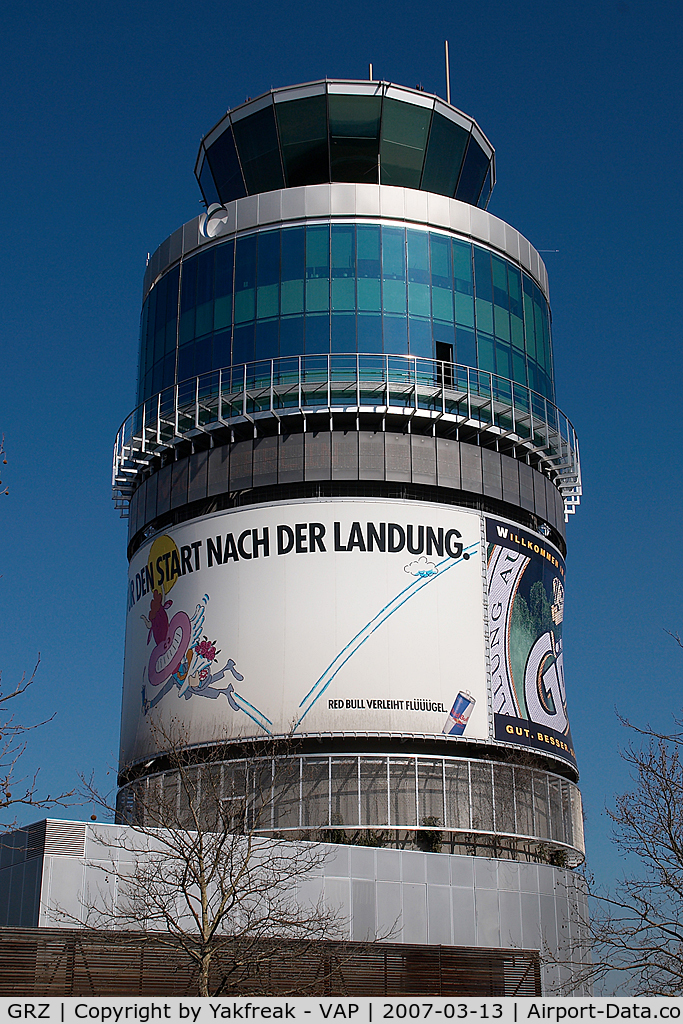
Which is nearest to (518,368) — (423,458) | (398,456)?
(423,458)

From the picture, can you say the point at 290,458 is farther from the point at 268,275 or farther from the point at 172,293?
the point at 172,293

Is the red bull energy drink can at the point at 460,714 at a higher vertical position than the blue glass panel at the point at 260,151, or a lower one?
lower

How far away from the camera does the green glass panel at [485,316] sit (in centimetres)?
4709

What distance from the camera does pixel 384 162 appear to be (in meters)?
49.7

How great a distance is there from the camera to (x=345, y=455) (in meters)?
43.4

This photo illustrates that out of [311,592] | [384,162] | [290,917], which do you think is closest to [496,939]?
[290,917]

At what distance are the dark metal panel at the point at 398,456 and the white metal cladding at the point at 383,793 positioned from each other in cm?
1079

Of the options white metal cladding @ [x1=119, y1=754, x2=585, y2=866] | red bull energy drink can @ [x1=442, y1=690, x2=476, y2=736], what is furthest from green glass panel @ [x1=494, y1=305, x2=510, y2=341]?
white metal cladding @ [x1=119, y1=754, x2=585, y2=866]

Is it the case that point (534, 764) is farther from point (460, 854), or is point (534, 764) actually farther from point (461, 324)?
point (461, 324)

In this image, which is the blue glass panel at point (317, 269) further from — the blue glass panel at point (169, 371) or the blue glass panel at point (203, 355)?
the blue glass panel at point (169, 371)

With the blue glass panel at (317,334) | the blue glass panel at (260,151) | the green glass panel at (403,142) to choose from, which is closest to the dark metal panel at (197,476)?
the blue glass panel at (317,334)

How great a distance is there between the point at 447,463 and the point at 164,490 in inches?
474

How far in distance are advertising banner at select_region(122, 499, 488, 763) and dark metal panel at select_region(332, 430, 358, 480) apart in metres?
1.17

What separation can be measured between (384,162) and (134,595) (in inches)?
875
